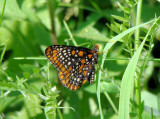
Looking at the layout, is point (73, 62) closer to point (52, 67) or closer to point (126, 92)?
point (52, 67)

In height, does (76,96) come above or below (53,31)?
below

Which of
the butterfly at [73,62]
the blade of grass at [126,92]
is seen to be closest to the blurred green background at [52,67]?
the butterfly at [73,62]

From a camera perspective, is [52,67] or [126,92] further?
[52,67]

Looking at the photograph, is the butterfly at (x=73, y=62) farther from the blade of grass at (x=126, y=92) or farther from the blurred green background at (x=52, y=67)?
the blade of grass at (x=126, y=92)

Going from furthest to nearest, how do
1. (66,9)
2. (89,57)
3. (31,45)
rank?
(66,9), (31,45), (89,57)

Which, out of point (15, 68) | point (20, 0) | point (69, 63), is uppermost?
point (20, 0)

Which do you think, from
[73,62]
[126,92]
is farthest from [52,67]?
[126,92]

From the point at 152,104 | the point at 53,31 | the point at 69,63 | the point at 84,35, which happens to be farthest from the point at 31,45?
the point at 152,104

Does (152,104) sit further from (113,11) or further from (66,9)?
(66,9)

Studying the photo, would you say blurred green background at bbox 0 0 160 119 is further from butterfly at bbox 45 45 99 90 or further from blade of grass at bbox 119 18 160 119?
blade of grass at bbox 119 18 160 119
